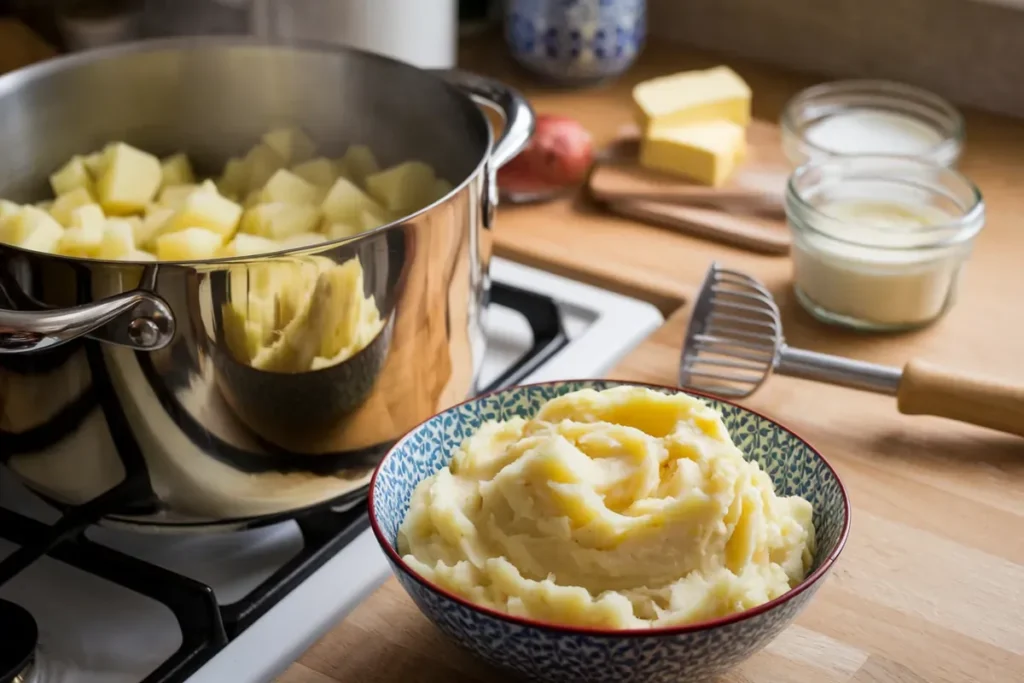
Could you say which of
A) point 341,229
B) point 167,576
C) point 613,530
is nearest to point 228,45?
point 341,229

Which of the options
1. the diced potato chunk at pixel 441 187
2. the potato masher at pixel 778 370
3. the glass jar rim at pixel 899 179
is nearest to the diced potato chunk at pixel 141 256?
the diced potato chunk at pixel 441 187

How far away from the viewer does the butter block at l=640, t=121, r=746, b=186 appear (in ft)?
4.03

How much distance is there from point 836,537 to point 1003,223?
0.66 metres

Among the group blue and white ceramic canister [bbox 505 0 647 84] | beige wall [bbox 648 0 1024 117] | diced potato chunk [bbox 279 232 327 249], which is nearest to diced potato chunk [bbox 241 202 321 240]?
diced potato chunk [bbox 279 232 327 249]

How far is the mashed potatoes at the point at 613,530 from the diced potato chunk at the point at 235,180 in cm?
43

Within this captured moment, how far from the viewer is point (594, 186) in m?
1.24

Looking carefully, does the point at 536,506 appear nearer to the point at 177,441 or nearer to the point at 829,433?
the point at 177,441

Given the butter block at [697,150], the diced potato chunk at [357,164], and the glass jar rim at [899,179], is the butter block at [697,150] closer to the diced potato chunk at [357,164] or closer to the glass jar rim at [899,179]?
the glass jar rim at [899,179]

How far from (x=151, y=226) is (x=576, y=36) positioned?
649 millimetres

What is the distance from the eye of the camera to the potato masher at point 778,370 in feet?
2.90

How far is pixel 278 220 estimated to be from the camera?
0.92 m

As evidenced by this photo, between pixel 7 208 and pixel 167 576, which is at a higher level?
pixel 7 208

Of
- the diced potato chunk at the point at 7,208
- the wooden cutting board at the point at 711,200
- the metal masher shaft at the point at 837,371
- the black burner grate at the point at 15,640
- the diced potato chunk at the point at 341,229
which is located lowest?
the black burner grate at the point at 15,640

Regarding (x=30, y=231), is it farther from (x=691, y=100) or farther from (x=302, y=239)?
(x=691, y=100)
